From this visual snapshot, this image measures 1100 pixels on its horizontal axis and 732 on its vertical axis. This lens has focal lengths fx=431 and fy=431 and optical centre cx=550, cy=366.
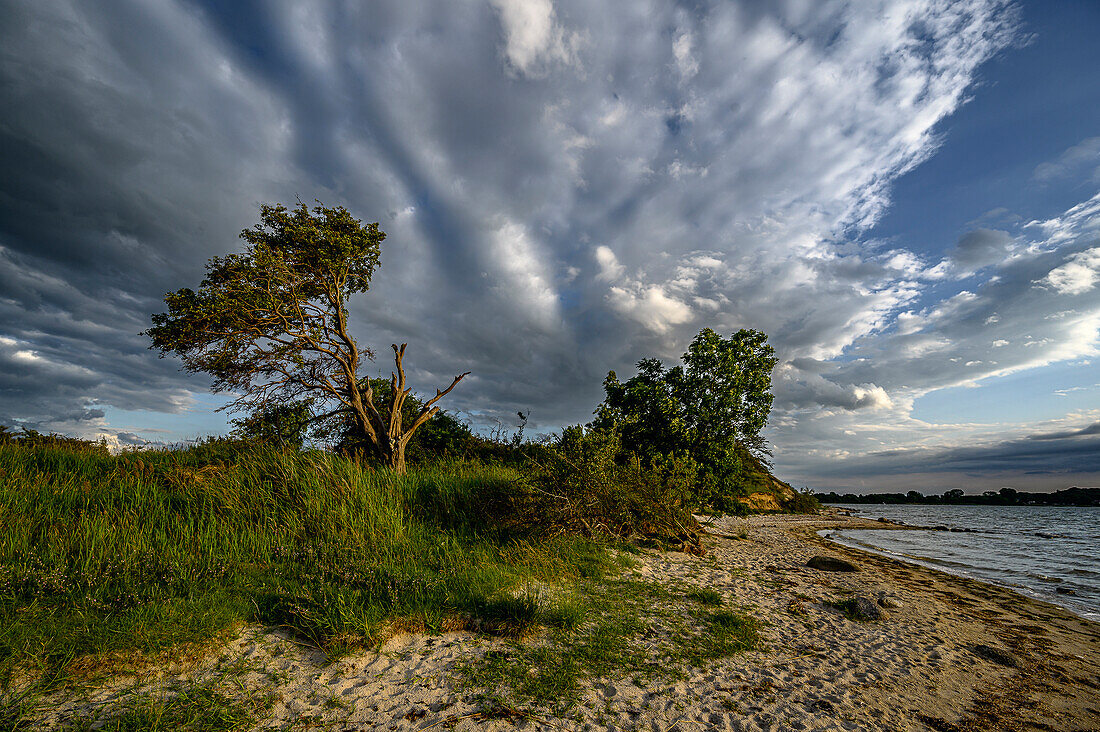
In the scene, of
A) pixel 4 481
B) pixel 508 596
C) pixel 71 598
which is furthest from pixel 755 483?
pixel 4 481

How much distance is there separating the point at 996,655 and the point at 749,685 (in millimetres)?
4913

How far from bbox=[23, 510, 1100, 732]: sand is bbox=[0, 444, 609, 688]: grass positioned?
0.42 meters

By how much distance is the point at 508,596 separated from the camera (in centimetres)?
634

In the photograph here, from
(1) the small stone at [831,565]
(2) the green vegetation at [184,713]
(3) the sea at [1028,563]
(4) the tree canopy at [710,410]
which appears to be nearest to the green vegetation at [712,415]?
(4) the tree canopy at [710,410]

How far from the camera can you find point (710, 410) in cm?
1712

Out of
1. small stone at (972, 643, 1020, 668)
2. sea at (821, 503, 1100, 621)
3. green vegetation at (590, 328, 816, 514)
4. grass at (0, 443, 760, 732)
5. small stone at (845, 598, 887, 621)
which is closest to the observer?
grass at (0, 443, 760, 732)

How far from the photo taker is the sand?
401 centimetres

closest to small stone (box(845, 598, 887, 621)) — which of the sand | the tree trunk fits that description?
the sand

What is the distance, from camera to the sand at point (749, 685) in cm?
401

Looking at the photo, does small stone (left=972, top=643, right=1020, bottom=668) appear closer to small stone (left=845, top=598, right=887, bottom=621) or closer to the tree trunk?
small stone (left=845, top=598, right=887, bottom=621)

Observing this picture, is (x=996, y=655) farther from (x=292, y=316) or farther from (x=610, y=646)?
(x=292, y=316)

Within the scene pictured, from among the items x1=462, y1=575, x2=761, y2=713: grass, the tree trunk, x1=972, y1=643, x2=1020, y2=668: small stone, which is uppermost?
the tree trunk

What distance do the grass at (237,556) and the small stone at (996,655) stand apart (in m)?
6.14

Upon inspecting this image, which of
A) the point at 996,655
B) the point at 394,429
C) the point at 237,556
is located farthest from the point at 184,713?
the point at 394,429
